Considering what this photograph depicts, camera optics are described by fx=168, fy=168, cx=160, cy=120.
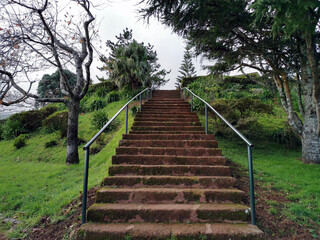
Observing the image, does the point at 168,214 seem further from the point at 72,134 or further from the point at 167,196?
the point at 72,134

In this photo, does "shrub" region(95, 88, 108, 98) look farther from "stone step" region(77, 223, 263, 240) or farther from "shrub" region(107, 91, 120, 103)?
"stone step" region(77, 223, 263, 240)

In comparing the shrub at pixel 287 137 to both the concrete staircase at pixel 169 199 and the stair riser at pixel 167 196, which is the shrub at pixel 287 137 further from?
the stair riser at pixel 167 196

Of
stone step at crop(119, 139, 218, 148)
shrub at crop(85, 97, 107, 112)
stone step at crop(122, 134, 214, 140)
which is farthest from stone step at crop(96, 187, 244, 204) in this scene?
shrub at crop(85, 97, 107, 112)

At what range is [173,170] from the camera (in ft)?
10.4

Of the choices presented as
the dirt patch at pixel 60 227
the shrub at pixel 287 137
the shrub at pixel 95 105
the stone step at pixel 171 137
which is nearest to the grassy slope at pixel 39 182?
the dirt patch at pixel 60 227

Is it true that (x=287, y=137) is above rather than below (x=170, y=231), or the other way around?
above

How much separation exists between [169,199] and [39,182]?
3873mm

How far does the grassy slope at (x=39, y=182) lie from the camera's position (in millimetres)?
3143

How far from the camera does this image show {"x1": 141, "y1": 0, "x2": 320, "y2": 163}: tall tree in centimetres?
423

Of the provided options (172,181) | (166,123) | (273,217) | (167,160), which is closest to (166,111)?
(166,123)

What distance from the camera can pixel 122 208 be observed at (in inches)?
94.7

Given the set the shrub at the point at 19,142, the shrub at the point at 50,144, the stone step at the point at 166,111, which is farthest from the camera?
the shrub at the point at 19,142

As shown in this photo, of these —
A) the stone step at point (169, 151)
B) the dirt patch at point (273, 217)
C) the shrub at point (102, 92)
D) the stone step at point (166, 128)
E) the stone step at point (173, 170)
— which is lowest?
the dirt patch at point (273, 217)

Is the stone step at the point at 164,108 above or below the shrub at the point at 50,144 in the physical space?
above
